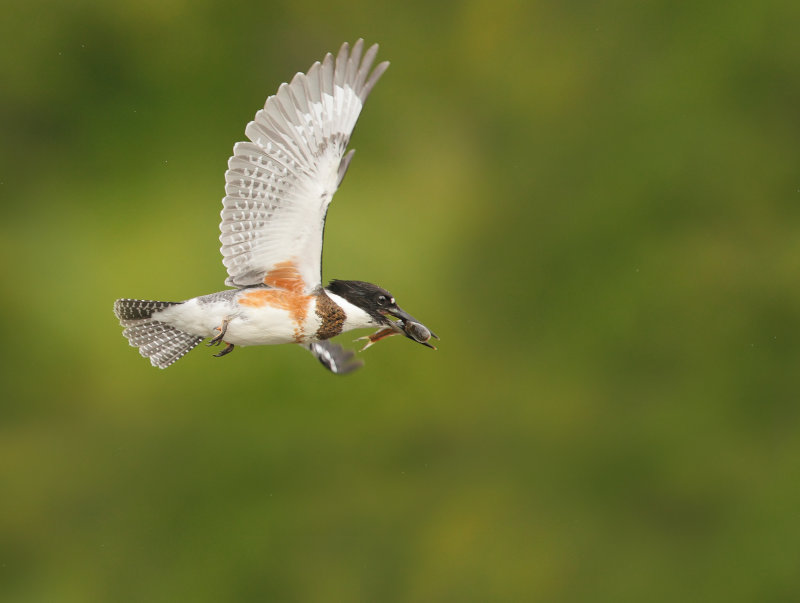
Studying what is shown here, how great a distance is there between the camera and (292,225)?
3.69m

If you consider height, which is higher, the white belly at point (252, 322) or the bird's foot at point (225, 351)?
the white belly at point (252, 322)

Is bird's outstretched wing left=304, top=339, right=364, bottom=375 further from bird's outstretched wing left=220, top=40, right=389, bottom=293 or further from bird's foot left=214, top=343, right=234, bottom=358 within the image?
bird's outstretched wing left=220, top=40, right=389, bottom=293

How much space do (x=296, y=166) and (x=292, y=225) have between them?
0.66 feet

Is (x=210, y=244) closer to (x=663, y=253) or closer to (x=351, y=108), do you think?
(x=663, y=253)

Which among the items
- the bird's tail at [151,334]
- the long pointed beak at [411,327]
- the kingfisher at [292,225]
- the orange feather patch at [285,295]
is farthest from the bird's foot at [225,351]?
the long pointed beak at [411,327]

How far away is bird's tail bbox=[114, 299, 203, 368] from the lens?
4012 mm

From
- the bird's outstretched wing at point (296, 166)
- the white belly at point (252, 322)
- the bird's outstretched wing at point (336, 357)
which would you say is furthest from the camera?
the bird's outstretched wing at point (336, 357)

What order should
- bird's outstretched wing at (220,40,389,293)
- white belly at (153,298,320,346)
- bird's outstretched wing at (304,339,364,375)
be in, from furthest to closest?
bird's outstretched wing at (304,339,364,375) → white belly at (153,298,320,346) → bird's outstretched wing at (220,40,389,293)

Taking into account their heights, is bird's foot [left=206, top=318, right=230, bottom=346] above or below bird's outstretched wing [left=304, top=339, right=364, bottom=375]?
above

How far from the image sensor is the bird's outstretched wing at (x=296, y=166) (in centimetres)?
355

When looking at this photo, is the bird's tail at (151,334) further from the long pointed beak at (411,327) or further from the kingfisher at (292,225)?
the long pointed beak at (411,327)

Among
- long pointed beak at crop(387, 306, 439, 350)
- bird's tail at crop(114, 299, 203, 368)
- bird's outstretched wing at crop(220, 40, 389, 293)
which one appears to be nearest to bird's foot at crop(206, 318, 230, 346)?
bird's outstretched wing at crop(220, 40, 389, 293)

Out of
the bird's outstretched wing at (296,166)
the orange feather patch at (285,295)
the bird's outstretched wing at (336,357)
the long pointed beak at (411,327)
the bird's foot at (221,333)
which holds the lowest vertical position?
the bird's outstretched wing at (336,357)

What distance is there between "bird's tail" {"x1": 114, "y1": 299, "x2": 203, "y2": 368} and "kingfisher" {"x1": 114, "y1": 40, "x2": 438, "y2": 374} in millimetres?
130
